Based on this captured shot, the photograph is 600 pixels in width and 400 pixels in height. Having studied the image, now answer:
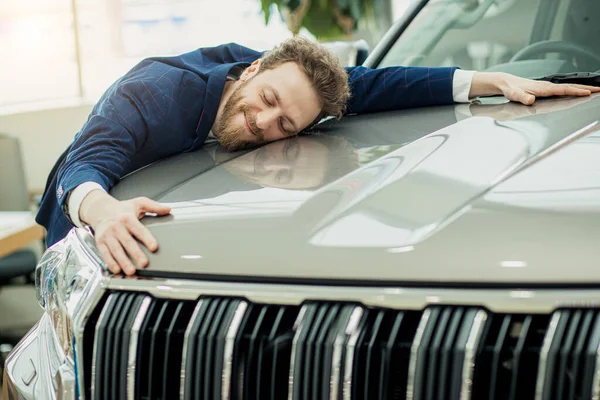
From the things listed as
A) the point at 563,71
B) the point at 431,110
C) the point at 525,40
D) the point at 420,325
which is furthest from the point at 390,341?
the point at 525,40

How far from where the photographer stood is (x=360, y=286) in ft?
3.10

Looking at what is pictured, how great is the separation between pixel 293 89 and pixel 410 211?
92 centimetres

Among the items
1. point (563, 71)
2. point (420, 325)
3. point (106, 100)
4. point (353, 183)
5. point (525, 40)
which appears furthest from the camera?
point (525, 40)

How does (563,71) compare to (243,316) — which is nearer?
(243,316)

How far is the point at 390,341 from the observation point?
0.90m

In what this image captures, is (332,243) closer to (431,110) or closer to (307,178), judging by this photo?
(307,178)

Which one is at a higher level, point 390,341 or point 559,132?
point 559,132

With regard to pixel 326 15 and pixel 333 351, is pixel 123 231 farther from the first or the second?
pixel 326 15

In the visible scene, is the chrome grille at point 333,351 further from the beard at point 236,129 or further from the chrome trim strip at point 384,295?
the beard at point 236,129

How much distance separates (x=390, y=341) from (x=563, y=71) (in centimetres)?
128

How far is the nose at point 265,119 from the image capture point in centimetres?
172

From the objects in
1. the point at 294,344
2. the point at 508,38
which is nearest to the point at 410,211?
the point at 294,344

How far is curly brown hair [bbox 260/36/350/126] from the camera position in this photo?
1.87 m

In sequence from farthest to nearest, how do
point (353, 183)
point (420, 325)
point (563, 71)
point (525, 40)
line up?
point (525, 40), point (563, 71), point (353, 183), point (420, 325)
